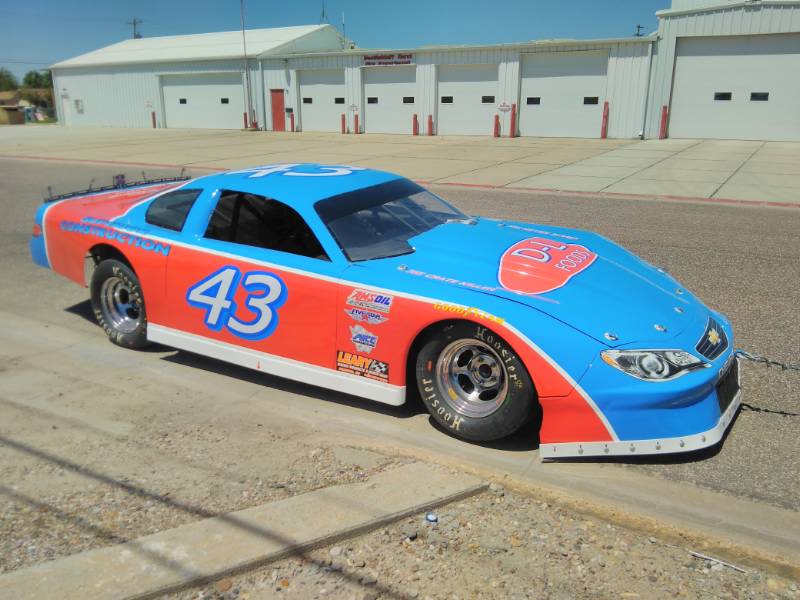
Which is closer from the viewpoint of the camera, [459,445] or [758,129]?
[459,445]

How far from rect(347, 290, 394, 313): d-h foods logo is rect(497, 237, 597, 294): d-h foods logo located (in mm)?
664

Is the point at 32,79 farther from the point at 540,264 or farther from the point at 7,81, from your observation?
the point at 540,264

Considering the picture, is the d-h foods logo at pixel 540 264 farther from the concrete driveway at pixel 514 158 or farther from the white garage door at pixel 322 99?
the white garage door at pixel 322 99

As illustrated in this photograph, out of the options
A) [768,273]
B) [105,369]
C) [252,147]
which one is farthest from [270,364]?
[252,147]

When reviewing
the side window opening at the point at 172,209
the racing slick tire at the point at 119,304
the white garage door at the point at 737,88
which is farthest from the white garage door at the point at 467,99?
the racing slick tire at the point at 119,304

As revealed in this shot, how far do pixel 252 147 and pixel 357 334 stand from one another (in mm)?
22601

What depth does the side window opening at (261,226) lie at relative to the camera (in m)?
4.41

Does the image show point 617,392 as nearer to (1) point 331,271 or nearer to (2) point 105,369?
(1) point 331,271

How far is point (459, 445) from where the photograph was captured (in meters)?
3.92

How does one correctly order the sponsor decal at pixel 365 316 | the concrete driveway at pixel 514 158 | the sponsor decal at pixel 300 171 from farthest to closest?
the concrete driveway at pixel 514 158 < the sponsor decal at pixel 300 171 < the sponsor decal at pixel 365 316

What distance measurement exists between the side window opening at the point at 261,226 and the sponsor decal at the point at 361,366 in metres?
0.64

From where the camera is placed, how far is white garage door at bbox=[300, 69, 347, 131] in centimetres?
3369

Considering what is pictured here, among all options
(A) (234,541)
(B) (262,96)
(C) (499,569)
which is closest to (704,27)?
(B) (262,96)

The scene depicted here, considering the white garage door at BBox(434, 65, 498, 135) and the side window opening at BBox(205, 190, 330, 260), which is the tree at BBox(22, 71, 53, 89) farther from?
the side window opening at BBox(205, 190, 330, 260)
